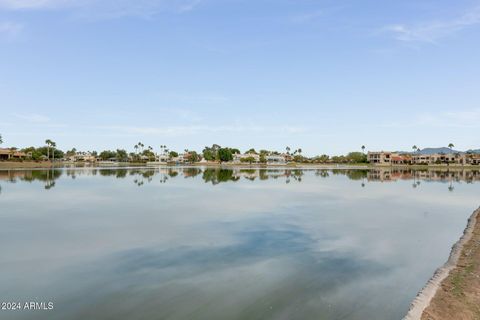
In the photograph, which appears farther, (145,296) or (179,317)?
(145,296)

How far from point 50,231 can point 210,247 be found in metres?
9.70

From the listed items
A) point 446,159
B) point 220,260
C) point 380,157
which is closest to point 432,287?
point 220,260

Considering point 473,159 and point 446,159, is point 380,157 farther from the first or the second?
point 473,159

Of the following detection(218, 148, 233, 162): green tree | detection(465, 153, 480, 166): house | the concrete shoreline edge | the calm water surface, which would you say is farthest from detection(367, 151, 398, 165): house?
the concrete shoreline edge

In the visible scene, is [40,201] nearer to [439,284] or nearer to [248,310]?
[248,310]

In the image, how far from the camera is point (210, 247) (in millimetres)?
15891

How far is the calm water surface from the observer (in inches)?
379

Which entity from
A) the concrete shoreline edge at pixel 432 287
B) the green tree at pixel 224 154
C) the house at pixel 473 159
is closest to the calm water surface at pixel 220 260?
the concrete shoreline edge at pixel 432 287

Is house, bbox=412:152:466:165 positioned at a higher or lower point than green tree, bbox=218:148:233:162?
lower

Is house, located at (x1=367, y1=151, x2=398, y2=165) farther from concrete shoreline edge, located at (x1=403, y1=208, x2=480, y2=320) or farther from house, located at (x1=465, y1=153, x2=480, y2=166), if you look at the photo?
concrete shoreline edge, located at (x1=403, y1=208, x2=480, y2=320)

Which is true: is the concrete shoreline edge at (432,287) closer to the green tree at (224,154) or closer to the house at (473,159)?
the green tree at (224,154)

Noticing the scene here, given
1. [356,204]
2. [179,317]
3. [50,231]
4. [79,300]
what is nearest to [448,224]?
[356,204]

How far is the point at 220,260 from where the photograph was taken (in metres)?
13.9

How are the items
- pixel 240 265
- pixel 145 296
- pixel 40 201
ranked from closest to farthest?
pixel 145 296
pixel 240 265
pixel 40 201
